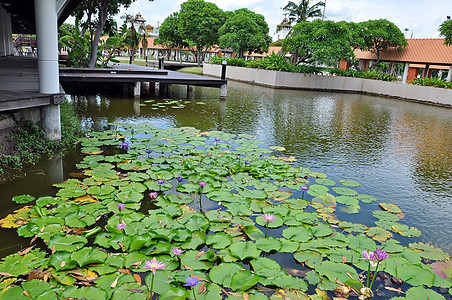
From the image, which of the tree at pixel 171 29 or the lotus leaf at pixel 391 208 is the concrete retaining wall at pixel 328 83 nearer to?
the lotus leaf at pixel 391 208

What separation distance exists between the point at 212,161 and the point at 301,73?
19.6 metres

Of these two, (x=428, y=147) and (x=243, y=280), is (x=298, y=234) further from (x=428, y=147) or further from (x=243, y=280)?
(x=428, y=147)

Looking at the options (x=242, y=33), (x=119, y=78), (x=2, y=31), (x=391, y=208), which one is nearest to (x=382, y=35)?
(x=242, y=33)

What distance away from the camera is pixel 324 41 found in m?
23.6

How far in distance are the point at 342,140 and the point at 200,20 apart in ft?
97.3

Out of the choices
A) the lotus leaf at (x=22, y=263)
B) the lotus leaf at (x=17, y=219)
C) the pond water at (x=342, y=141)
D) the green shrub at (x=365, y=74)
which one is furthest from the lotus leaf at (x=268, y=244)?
the green shrub at (x=365, y=74)

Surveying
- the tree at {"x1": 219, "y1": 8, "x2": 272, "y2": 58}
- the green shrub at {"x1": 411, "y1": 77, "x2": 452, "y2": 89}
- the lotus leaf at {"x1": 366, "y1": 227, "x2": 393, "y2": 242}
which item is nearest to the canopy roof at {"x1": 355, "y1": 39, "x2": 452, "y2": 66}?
the green shrub at {"x1": 411, "y1": 77, "x2": 452, "y2": 89}

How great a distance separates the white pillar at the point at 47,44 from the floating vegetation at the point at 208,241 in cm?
192

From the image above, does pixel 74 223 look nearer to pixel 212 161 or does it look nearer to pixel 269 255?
pixel 269 255

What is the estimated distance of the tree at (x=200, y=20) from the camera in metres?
35.3

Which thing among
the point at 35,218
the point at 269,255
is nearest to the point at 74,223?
the point at 35,218

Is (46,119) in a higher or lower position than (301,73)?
lower

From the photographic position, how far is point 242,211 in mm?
4434

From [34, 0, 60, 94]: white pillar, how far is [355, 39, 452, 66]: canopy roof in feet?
88.0
